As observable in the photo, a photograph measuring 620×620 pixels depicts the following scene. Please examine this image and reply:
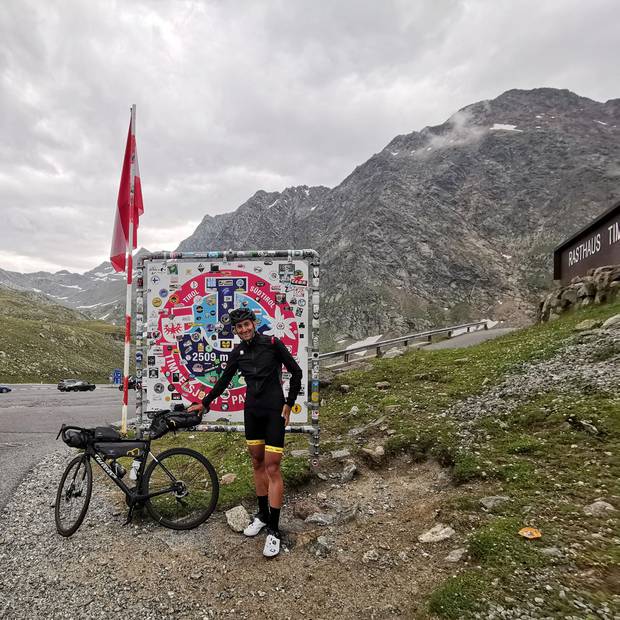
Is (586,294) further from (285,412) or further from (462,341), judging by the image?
(285,412)

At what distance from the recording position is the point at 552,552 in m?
4.66

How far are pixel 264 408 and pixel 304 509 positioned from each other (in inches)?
79.2

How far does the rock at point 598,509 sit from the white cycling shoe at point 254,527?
4.77 meters

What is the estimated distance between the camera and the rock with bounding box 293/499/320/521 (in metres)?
6.61

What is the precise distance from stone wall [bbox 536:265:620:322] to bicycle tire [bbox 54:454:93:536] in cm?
2476

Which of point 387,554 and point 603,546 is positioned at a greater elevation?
point 603,546

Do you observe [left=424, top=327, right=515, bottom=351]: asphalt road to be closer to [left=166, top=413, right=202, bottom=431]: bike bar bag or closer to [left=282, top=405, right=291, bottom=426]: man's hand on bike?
[left=282, top=405, right=291, bottom=426]: man's hand on bike

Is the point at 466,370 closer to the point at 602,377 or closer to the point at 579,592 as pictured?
the point at 602,377

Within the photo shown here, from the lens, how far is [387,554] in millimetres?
5355

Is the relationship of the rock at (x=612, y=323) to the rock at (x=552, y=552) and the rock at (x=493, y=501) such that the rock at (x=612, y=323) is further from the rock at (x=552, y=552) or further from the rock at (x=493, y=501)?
the rock at (x=552, y=552)

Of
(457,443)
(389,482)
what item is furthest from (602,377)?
(389,482)

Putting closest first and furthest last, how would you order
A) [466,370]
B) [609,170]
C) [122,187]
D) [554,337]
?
[122,187], [466,370], [554,337], [609,170]

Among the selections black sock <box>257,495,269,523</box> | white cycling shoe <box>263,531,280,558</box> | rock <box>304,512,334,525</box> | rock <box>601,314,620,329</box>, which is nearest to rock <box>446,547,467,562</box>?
rock <box>304,512,334,525</box>

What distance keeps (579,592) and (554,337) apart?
1450 centimetres
